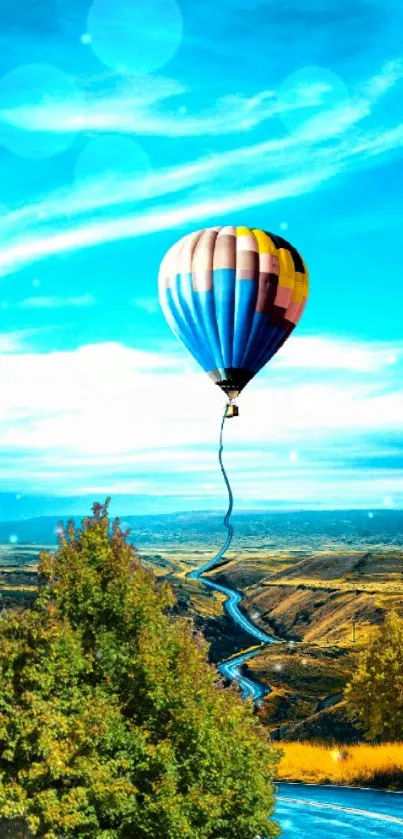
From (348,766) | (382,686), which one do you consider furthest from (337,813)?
(382,686)

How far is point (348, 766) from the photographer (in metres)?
56.9

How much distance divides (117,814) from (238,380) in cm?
2958

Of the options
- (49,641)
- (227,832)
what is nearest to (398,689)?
(227,832)

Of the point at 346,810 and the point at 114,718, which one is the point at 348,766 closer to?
the point at 346,810

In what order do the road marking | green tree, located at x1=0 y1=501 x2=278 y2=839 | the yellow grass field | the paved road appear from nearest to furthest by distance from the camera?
green tree, located at x1=0 y1=501 x2=278 y2=839 < the paved road < the road marking < the yellow grass field

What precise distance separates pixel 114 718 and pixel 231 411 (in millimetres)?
26483

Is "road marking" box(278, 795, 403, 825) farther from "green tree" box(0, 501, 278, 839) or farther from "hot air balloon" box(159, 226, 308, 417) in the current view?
"hot air balloon" box(159, 226, 308, 417)

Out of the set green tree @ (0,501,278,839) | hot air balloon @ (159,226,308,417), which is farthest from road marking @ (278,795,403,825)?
hot air balloon @ (159,226,308,417)

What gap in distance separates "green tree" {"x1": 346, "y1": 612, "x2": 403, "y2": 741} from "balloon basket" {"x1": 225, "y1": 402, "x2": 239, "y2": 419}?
70.6ft

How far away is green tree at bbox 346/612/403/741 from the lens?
213 feet

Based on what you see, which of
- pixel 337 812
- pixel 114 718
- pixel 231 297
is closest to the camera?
pixel 114 718

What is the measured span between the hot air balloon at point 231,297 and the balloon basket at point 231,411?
0.19ft

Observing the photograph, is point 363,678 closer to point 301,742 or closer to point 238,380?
point 301,742

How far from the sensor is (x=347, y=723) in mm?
75812
